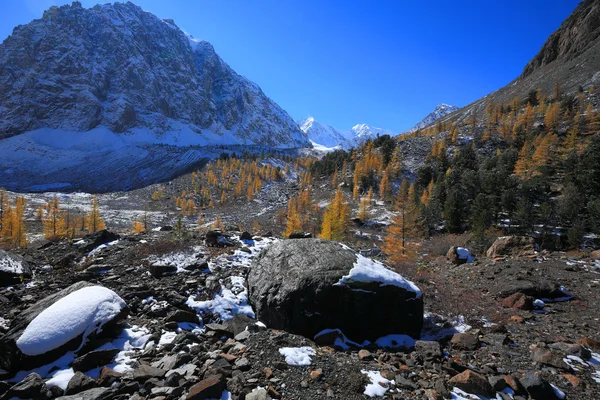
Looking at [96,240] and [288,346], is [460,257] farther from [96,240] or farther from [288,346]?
[96,240]

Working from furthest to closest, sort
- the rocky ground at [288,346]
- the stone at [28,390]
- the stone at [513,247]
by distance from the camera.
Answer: the stone at [513,247]
the rocky ground at [288,346]
the stone at [28,390]

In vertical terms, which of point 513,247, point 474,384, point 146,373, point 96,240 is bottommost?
point 146,373

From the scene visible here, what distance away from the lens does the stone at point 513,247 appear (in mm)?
19542

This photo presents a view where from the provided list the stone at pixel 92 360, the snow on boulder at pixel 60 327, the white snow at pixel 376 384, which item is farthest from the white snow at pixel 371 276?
the snow on boulder at pixel 60 327

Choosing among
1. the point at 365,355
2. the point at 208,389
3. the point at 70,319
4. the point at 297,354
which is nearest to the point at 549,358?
the point at 365,355

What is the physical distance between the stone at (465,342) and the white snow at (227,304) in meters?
7.19

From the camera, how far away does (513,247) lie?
2050cm

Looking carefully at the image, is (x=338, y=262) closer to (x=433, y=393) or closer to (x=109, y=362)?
(x=433, y=393)

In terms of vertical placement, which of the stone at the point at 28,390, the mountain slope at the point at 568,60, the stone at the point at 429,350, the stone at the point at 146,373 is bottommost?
the stone at the point at 28,390

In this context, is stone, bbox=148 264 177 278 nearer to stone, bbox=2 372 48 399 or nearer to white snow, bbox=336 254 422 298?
stone, bbox=2 372 48 399

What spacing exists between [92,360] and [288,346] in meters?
5.01

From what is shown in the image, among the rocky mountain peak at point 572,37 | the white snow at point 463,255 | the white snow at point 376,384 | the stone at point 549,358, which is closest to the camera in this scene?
the white snow at point 376,384

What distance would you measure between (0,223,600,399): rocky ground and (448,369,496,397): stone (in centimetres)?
2

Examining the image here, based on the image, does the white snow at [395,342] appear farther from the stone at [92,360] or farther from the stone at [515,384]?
the stone at [92,360]
